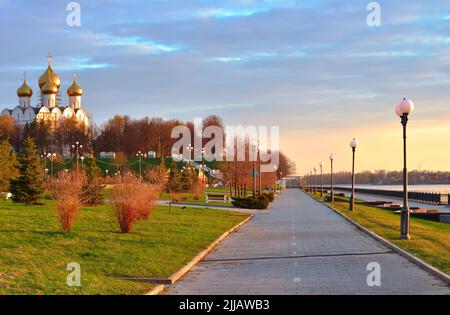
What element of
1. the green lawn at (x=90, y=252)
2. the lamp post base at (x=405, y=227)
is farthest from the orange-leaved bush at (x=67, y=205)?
the lamp post base at (x=405, y=227)

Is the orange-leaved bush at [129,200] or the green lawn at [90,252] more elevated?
the orange-leaved bush at [129,200]

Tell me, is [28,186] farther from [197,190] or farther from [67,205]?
[197,190]

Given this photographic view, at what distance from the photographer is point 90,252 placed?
1336 cm

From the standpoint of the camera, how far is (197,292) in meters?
10.1

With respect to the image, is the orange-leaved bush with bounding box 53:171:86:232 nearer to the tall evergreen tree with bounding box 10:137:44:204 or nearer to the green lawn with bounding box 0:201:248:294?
the green lawn with bounding box 0:201:248:294

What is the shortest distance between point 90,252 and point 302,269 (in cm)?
453

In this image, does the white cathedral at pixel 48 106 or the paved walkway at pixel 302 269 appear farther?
the white cathedral at pixel 48 106

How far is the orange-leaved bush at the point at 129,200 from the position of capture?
1739 centimetres

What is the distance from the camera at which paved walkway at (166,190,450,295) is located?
10.2 metres

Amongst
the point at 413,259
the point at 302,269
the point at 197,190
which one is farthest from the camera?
the point at 197,190

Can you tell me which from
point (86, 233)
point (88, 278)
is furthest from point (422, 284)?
point (86, 233)

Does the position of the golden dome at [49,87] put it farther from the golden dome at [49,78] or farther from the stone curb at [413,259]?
the stone curb at [413,259]

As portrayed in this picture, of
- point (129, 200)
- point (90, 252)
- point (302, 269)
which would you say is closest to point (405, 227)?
point (302, 269)

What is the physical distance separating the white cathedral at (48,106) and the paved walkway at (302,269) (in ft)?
304
